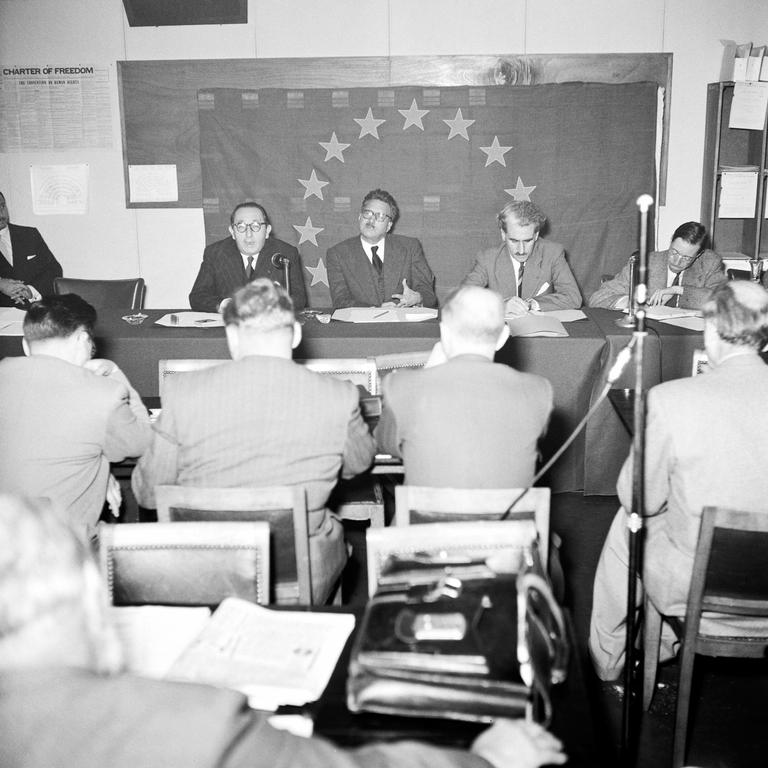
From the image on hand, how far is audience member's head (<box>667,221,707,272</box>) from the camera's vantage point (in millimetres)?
4367

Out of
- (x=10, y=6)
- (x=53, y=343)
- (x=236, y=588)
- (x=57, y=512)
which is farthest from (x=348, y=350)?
(x=10, y=6)

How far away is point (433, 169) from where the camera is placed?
5.59 m

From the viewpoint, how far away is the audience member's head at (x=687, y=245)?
4367 mm

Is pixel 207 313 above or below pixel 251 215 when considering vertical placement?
below

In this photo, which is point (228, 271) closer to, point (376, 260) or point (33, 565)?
point (376, 260)

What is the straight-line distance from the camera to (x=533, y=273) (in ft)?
14.9

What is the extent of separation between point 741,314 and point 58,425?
1866 millimetres

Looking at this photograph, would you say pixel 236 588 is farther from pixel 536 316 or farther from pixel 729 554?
pixel 536 316

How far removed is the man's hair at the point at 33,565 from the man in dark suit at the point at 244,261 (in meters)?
3.61

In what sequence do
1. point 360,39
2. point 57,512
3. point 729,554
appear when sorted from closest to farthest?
point 57,512 → point 729,554 → point 360,39

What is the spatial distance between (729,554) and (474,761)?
103cm

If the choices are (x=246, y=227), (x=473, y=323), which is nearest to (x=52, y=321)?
(x=473, y=323)

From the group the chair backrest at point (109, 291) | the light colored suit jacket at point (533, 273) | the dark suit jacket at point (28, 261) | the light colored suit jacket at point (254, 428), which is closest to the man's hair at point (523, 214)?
the light colored suit jacket at point (533, 273)

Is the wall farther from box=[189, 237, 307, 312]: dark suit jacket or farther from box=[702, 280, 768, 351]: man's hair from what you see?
box=[702, 280, 768, 351]: man's hair
